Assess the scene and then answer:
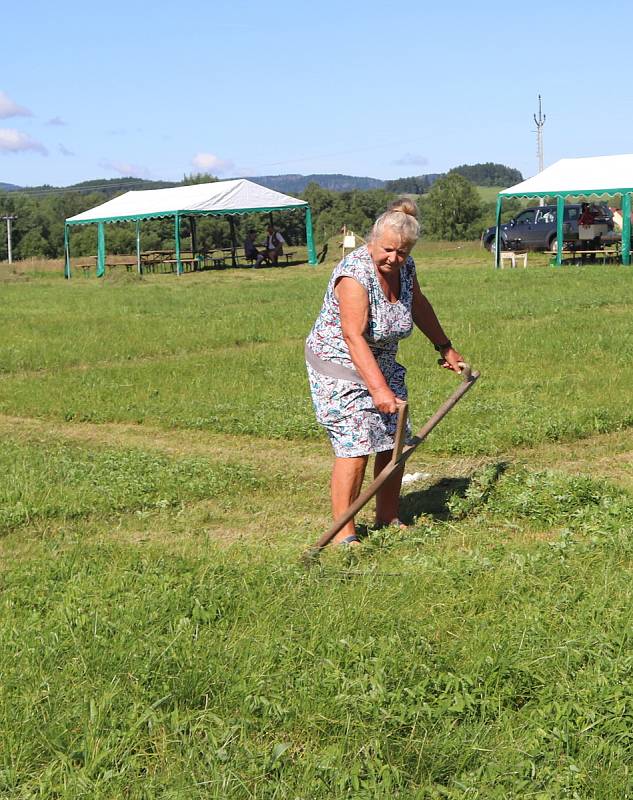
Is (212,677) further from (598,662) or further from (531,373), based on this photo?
(531,373)

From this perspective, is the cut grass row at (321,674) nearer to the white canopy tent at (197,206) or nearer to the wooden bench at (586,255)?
the wooden bench at (586,255)

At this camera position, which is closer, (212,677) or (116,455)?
(212,677)

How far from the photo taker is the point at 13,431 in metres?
9.21

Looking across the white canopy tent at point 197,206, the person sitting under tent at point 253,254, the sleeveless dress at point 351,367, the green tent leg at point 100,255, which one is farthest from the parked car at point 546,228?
the sleeveless dress at point 351,367

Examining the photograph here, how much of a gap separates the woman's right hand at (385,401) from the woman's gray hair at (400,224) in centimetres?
73

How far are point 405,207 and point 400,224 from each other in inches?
8.6

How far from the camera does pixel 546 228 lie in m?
32.2

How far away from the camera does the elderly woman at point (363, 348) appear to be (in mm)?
5254

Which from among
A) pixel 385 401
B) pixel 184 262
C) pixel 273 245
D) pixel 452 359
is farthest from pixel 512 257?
pixel 385 401

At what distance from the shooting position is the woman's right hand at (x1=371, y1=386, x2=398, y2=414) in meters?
5.10

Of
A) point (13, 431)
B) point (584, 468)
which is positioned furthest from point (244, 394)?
point (584, 468)

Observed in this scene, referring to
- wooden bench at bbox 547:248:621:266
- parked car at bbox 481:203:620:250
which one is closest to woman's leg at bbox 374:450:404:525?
wooden bench at bbox 547:248:621:266

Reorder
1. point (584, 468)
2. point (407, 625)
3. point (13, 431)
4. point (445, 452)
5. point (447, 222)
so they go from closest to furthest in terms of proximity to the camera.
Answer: point (407, 625) < point (584, 468) < point (445, 452) < point (13, 431) < point (447, 222)

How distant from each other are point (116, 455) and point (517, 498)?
311cm
